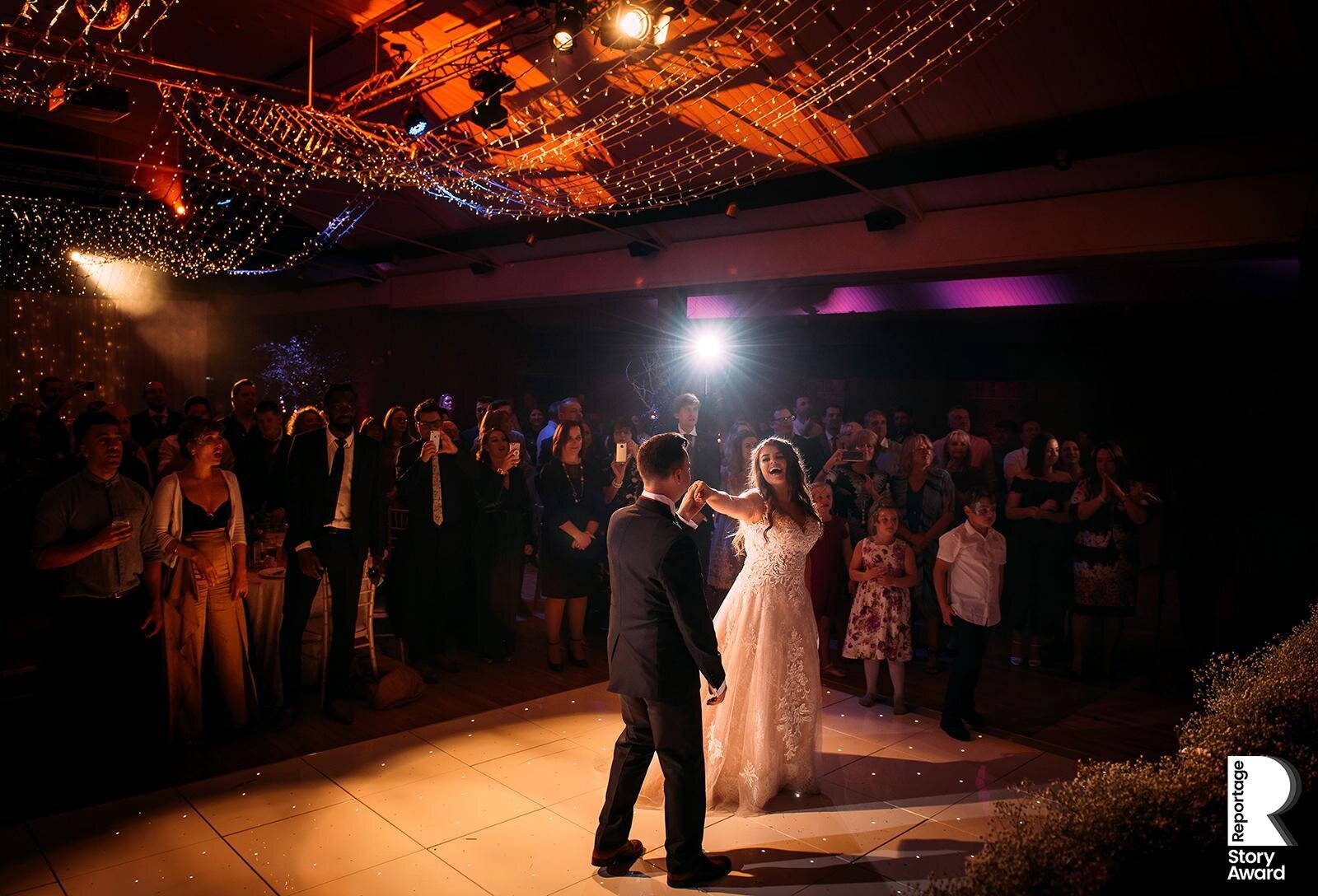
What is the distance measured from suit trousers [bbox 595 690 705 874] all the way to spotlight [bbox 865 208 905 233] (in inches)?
193

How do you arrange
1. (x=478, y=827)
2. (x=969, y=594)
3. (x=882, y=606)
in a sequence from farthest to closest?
(x=882, y=606)
(x=969, y=594)
(x=478, y=827)

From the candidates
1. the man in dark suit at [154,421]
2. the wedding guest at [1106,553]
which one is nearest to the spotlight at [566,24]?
the wedding guest at [1106,553]

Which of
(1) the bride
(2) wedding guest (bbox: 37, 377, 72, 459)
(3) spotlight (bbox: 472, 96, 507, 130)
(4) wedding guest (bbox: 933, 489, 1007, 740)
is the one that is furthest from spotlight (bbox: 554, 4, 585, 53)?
(2) wedding guest (bbox: 37, 377, 72, 459)

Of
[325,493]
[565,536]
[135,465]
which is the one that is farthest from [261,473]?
[565,536]

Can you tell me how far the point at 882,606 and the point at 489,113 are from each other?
12.2 ft

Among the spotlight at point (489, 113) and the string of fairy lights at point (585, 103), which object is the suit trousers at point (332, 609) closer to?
the string of fairy lights at point (585, 103)

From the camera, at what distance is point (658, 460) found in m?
3.05

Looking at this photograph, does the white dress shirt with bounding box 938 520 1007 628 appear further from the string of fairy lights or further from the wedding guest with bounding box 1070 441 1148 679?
the string of fairy lights

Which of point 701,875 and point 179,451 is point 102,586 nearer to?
point 179,451

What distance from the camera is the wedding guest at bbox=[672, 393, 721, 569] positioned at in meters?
6.26

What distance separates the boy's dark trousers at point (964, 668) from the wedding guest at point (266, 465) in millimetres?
3761

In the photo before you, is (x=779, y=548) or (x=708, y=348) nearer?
(x=779, y=548)

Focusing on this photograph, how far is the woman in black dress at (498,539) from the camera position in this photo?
224 inches

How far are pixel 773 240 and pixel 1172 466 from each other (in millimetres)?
5460
